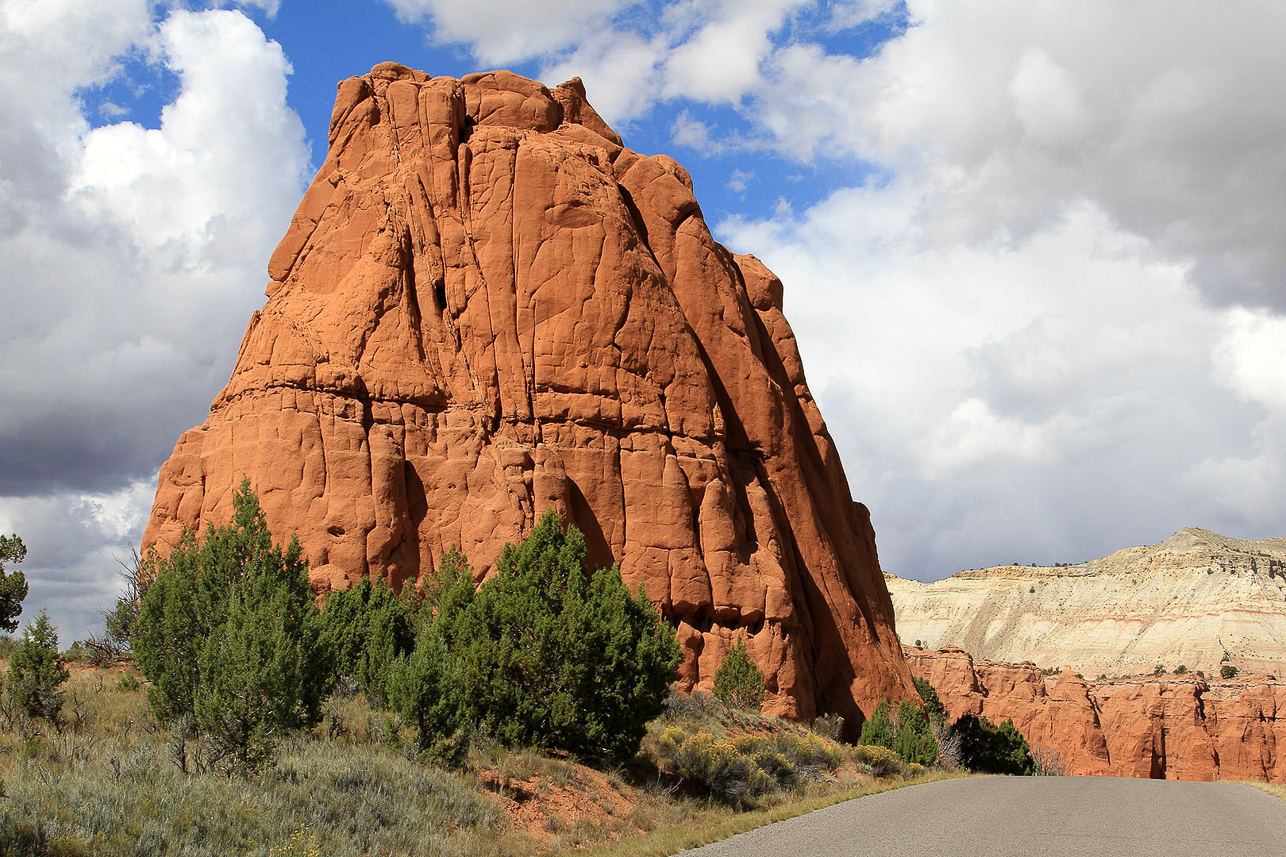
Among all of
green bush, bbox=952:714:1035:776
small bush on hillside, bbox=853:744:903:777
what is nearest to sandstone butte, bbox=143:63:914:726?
small bush on hillside, bbox=853:744:903:777

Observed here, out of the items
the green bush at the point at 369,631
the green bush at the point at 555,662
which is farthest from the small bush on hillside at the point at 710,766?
the green bush at the point at 369,631

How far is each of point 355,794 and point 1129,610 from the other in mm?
105250

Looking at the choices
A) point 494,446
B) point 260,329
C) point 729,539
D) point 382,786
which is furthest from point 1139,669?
point 382,786

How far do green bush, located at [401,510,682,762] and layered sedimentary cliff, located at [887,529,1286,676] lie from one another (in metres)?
86.9

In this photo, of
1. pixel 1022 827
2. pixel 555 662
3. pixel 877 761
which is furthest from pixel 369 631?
pixel 1022 827

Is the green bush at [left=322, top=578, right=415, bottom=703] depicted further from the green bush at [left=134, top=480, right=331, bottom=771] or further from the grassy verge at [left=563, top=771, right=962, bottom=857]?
the grassy verge at [left=563, top=771, right=962, bottom=857]

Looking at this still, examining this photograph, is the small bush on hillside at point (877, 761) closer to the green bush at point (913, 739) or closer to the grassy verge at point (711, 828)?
the green bush at point (913, 739)

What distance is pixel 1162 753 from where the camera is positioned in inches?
2753

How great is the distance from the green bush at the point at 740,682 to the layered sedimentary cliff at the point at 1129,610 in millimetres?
74583

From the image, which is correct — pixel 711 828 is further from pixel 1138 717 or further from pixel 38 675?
pixel 1138 717

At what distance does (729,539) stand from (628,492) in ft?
14.0

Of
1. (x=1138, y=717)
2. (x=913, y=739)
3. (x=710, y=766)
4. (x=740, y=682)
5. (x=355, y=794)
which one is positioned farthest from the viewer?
(x=1138, y=717)

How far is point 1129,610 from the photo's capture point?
100500 mm

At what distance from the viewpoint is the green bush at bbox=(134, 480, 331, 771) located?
13.5m
